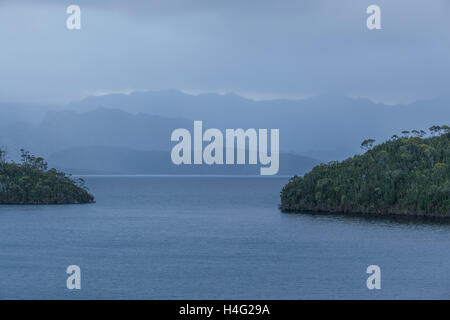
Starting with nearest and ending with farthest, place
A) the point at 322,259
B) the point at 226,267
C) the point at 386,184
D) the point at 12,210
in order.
A: 1. the point at 226,267
2. the point at 322,259
3. the point at 386,184
4. the point at 12,210

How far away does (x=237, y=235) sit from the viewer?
9275 centimetres

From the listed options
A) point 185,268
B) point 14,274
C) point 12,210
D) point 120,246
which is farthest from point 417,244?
point 12,210

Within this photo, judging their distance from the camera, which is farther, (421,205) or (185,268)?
(421,205)

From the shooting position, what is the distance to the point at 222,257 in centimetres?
7181

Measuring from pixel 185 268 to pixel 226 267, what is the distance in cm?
431

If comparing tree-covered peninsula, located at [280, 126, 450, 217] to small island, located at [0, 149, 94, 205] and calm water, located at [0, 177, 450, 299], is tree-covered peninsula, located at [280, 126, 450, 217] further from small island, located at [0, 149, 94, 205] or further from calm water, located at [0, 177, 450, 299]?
small island, located at [0, 149, 94, 205]

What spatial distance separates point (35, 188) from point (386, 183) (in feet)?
280

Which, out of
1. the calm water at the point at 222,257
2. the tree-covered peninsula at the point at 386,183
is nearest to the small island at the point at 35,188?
the calm water at the point at 222,257

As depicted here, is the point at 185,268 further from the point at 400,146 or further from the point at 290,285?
the point at 400,146

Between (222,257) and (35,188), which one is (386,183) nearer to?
(222,257)

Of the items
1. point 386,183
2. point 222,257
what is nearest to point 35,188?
point 386,183

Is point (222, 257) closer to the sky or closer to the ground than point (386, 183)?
closer to the ground

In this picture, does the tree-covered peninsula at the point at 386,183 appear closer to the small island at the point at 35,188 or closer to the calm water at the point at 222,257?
the calm water at the point at 222,257

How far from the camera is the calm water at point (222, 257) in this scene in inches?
2130
